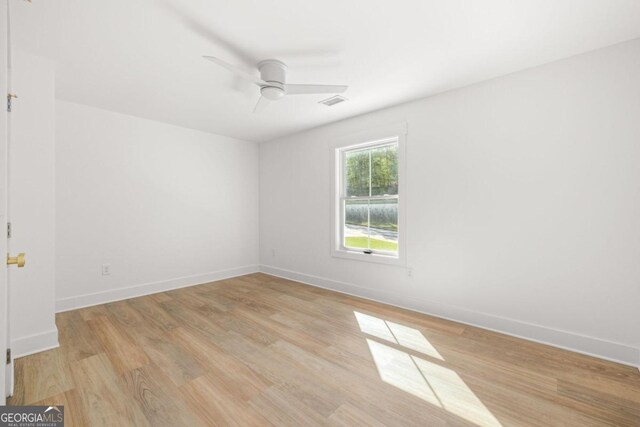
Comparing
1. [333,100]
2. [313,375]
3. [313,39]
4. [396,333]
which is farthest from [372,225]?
[313,39]

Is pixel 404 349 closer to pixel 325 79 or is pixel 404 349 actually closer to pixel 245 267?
pixel 325 79

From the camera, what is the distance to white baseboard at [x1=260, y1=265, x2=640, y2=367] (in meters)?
2.13

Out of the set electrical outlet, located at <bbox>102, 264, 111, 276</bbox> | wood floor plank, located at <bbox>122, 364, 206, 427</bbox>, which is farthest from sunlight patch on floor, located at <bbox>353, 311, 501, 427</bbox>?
electrical outlet, located at <bbox>102, 264, 111, 276</bbox>

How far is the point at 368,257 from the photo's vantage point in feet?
12.1

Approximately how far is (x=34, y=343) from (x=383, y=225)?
141 inches

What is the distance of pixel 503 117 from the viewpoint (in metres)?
2.63

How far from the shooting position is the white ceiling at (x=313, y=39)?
1791 millimetres

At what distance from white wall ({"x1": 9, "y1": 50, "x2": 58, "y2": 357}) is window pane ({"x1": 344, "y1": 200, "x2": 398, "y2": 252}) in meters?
3.22

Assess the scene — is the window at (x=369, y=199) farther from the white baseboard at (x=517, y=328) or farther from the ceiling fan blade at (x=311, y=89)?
the ceiling fan blade at (x=311, y=89)

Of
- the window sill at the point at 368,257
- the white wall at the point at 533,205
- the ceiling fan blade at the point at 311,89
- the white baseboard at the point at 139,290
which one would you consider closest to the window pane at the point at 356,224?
the window sill at the point at 368,257

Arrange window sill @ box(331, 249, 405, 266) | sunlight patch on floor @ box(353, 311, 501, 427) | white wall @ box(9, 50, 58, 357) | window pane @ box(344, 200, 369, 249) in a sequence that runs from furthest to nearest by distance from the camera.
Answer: window pane @ box(344, 200, 369, 249) < window sill @ box(331, 249, 405, 266) < white wall @ box(9, 50, 58, 357) < sunlight patch on floor @ box(353, 311, 501, 427)

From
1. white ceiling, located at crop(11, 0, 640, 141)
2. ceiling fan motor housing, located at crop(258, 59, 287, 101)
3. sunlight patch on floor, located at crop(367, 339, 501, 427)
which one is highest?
white ceiling, located at crop(11, 0, 640, 141)

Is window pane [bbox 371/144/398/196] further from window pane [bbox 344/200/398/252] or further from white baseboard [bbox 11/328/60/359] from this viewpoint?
white baseboard [bbox 11/328/60/359]

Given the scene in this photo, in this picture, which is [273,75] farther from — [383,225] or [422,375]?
[422,375]
